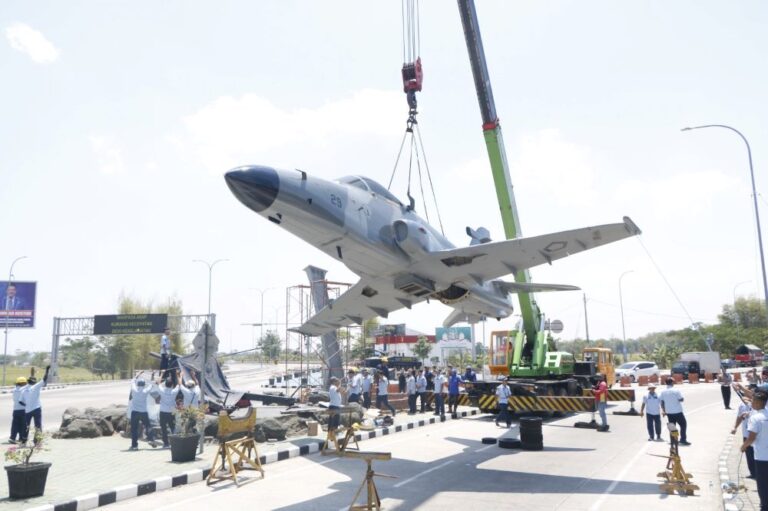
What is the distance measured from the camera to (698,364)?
148ft

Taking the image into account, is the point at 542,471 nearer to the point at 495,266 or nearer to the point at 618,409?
the point at 495,266

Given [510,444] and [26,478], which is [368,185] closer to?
[510,444]

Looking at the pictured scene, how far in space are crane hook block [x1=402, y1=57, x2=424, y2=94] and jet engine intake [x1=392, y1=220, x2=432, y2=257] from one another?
21.1 ft

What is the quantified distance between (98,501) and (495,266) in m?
8.60

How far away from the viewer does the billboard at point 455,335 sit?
79625 mm

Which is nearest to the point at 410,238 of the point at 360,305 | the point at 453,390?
the point at 360,305

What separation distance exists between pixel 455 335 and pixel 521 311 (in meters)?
65.0

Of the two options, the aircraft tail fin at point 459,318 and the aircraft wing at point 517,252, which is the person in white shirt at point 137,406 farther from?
the aircraft tail fin at point 459,318

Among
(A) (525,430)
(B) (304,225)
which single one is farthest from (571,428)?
(B) (304,225)

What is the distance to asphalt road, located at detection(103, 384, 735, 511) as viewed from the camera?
336 inches

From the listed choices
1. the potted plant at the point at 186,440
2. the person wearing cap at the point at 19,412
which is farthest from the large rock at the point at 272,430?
the person wearing cap at the point at 19,412

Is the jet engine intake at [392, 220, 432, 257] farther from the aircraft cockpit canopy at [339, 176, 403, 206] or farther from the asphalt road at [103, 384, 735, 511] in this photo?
the asphalt road at [103, 384, 735, 511]

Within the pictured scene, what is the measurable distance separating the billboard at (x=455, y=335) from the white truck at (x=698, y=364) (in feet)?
113

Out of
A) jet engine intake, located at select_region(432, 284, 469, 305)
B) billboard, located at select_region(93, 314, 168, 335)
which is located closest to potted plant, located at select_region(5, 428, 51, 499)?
jet engine intake, located at select_region(432, 284, 469, 305)
